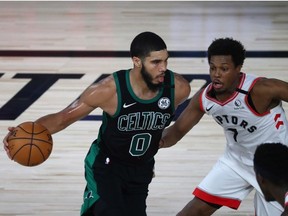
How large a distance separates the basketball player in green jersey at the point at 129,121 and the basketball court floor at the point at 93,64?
1046 millimetres

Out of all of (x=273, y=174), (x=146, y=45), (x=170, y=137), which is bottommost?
(x=273, y=174)

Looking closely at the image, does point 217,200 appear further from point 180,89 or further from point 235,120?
point 180,89

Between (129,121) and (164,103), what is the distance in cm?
24

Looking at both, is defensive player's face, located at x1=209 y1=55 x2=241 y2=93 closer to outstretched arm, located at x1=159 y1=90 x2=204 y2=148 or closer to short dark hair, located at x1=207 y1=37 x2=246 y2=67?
short dark hair, located at x1=207 y1=37 x2=246 y2=67

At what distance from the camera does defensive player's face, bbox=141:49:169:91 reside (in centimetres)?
498

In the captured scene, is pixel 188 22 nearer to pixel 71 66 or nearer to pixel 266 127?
pixel 71 66

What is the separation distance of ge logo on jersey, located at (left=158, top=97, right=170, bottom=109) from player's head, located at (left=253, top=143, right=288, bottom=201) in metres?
1.43

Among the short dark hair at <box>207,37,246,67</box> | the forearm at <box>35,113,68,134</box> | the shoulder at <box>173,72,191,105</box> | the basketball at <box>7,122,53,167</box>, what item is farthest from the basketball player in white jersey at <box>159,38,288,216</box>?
the basketball at <box>7,122,53,167</box>

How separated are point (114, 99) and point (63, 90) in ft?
13.7

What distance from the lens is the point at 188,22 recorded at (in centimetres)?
1267

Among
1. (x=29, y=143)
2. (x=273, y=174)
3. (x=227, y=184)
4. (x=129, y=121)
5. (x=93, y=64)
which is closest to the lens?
(x=273, y=174)

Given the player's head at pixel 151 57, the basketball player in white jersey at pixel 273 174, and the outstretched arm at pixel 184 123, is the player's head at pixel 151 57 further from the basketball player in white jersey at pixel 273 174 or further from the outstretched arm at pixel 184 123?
the basketball player in white jersey at pixel 273 174

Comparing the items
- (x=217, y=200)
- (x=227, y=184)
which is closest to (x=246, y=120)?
(x=227, y=184)

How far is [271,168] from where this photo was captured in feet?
11.6
